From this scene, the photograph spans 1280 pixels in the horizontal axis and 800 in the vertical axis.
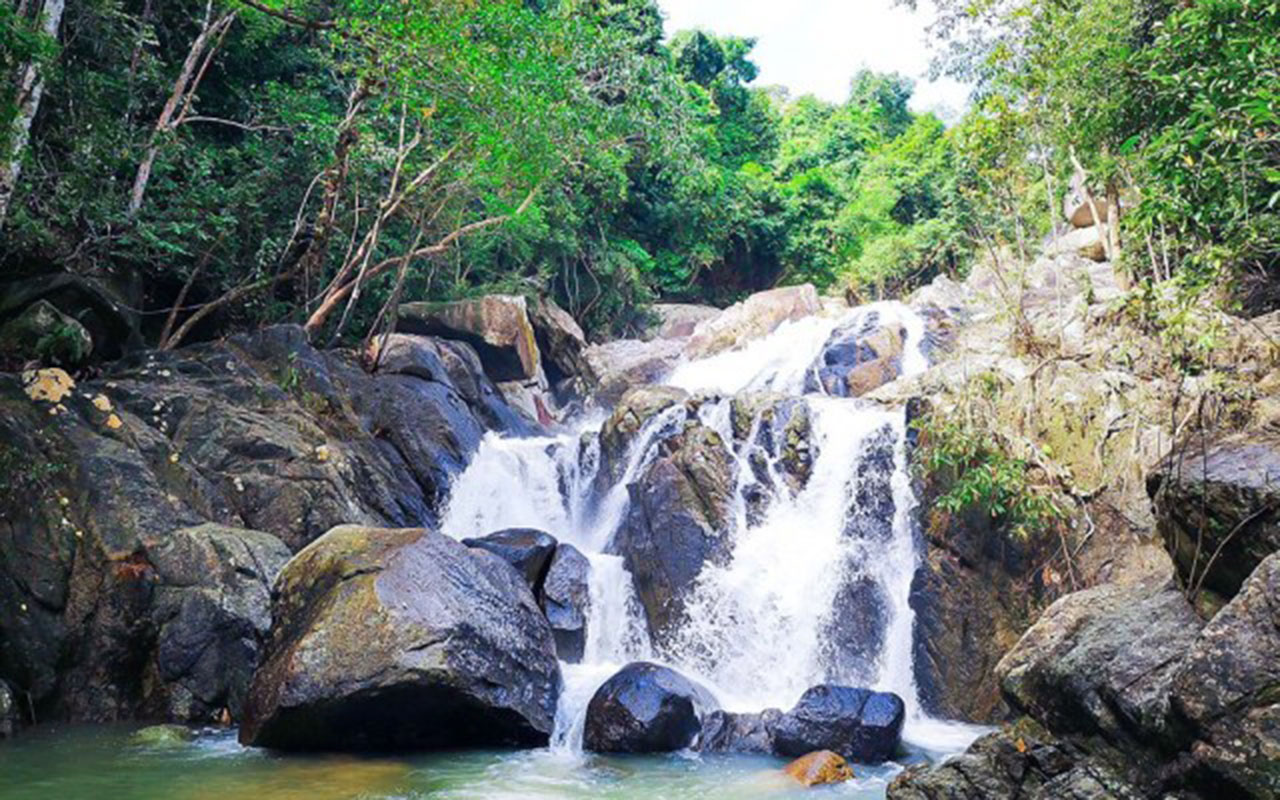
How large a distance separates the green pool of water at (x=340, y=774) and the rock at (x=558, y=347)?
578 inches

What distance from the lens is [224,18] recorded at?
46.4 feet

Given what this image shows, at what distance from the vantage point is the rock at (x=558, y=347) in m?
22.8

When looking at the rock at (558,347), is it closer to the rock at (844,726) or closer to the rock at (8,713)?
the rock at (844,726)

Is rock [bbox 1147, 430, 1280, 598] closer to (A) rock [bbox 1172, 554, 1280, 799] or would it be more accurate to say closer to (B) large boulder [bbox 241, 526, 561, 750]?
(A) rock [bbox 1172, 554, 1280, 799]

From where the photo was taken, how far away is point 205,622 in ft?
31.1

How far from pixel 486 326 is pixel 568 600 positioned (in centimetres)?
958

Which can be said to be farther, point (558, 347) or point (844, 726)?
point (558, 347)

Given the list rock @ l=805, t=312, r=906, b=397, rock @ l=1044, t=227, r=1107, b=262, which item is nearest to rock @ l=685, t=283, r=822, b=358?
rock @ l=805, t=312, r=906, b=397

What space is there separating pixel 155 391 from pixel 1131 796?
38.4 ft

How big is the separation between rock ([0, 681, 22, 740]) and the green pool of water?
120mm

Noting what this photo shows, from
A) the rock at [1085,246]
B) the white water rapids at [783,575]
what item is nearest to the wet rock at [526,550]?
the white water rapids at [783,575]

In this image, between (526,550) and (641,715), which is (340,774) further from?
(526,550)

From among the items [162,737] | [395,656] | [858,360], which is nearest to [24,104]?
[162,737]

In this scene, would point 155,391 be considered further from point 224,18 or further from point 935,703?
point 935,703
